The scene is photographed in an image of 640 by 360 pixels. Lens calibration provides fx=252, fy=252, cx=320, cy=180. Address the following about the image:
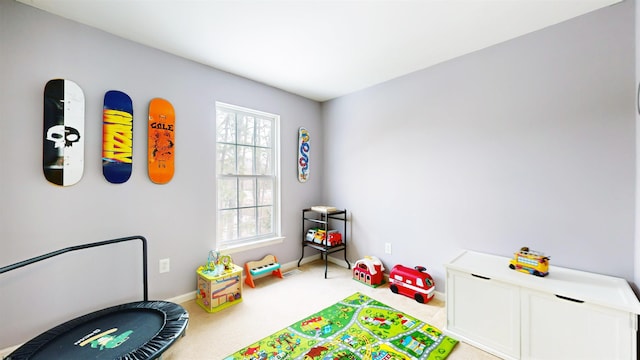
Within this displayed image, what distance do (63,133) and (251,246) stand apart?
6.16 feet

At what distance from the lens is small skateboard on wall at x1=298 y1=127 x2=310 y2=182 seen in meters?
3.43

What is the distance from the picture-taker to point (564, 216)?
6.13 feet

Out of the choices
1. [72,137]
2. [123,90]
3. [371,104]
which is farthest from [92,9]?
[371,104]

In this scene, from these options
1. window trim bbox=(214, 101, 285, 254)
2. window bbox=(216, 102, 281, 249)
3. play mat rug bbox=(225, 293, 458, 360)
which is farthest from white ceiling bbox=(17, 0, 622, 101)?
play mat rug bbox=(225, 293, 458, 360)

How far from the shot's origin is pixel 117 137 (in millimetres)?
2033

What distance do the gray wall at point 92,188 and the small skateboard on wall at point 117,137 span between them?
5 centimetres

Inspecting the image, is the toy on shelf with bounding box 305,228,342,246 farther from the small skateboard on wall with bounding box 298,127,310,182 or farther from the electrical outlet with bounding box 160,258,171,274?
the electrical outlet with bounding box 160,258,171,274

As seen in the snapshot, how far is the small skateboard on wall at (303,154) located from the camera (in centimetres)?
343

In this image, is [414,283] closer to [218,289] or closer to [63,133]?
[218,289]

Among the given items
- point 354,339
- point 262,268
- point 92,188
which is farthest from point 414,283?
point 92,188

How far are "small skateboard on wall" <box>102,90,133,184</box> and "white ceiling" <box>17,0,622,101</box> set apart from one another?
55cm

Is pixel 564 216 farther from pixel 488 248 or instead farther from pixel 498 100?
pixel 498 100

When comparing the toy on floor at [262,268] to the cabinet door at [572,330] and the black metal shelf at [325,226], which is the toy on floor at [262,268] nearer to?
the black metal shelf at [325,226]

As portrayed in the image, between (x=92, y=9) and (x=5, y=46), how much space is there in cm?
58
